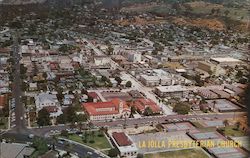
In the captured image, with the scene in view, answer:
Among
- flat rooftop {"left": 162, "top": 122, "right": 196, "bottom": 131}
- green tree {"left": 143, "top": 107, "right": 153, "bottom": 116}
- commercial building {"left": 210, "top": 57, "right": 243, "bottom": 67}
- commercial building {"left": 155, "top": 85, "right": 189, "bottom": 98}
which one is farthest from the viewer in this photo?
commercial building {"left": 210, "top": 57, "right": 243, "bottom": 67}

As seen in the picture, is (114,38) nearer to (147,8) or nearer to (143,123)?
(147,8)

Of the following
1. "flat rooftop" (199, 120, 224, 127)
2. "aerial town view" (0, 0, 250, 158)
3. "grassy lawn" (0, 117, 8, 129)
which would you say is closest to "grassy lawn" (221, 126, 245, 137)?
"aerial town view" (0, 0, 250, 158)

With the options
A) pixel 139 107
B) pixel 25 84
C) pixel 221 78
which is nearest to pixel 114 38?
pixel 221 78

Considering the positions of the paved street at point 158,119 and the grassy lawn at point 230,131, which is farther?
the paved street at point 158,119

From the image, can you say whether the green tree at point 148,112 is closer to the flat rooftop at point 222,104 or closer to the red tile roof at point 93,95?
the red tile roof at point 93,95

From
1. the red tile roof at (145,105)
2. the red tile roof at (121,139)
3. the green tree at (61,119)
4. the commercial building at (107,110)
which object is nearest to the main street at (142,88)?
the red tile roof at (145,105)

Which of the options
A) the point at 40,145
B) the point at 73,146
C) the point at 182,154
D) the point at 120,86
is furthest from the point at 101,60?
the point at 182,154

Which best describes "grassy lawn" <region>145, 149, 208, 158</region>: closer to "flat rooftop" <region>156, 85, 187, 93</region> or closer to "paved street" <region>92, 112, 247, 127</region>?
"paved street" <region>92, 112, 247, 127</region>
